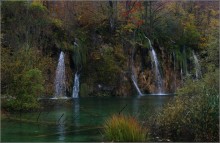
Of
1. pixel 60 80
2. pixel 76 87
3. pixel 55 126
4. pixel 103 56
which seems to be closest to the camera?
pixel 55 126

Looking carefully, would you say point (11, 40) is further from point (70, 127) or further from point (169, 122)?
point (169, 122)

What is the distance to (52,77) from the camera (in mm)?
33031

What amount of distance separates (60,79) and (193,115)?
74.4ft

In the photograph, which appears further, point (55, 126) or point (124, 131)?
point (55, 126)

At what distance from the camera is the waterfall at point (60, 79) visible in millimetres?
32938

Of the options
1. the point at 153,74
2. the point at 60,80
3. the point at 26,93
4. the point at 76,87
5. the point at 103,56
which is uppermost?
the point at 103,56

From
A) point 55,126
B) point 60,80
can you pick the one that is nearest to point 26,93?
point 55,126

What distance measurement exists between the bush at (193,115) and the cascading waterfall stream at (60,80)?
20.1 metres

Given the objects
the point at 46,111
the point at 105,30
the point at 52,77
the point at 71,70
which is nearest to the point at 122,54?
the point at 105,30

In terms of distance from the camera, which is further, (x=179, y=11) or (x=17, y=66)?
(x=179, y=11)

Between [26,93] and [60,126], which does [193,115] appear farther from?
[26,93]

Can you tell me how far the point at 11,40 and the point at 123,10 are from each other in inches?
788

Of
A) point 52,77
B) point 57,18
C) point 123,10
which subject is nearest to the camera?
point 52,77

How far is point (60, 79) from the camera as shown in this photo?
33.6 m
